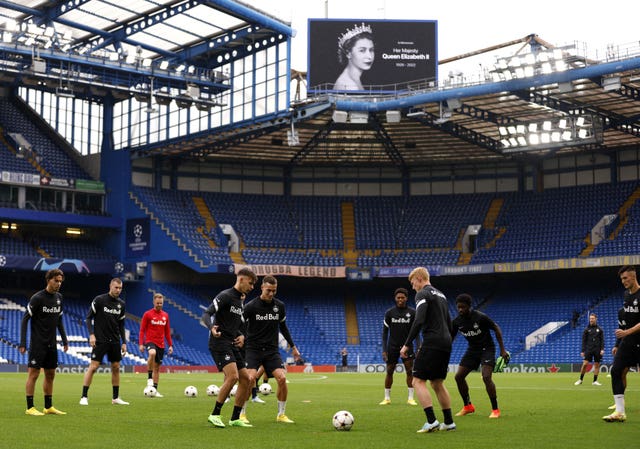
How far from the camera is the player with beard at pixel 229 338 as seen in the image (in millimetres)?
15703

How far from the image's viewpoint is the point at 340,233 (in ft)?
242

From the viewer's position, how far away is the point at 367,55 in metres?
63.7

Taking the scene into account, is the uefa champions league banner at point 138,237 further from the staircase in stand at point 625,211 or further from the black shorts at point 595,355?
the black shorts at point 595,355

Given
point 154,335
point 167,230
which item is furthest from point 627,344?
point 167,230

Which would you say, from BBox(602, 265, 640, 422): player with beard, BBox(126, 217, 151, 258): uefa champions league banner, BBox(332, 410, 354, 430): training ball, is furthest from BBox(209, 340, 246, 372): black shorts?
BBox(126, 217, 151, 258): uefa champions league banner

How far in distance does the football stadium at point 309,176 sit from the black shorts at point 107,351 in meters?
31.7

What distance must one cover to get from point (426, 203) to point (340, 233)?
6.95 m

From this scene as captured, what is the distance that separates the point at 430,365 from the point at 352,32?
50.7 m

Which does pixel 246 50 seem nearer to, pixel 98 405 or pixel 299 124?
pixel 299 124

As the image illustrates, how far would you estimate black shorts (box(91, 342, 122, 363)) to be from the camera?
21.3 metres

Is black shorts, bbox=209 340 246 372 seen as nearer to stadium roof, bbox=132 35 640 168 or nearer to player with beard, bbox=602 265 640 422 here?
player with beard, bbox=602 265 640 422

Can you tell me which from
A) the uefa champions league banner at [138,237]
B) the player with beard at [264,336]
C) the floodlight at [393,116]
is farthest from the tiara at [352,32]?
the player with beard at [264,336]

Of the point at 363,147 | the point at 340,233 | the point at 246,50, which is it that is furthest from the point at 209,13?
the point at 340,233

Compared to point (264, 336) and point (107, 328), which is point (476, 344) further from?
point (107, 328)
